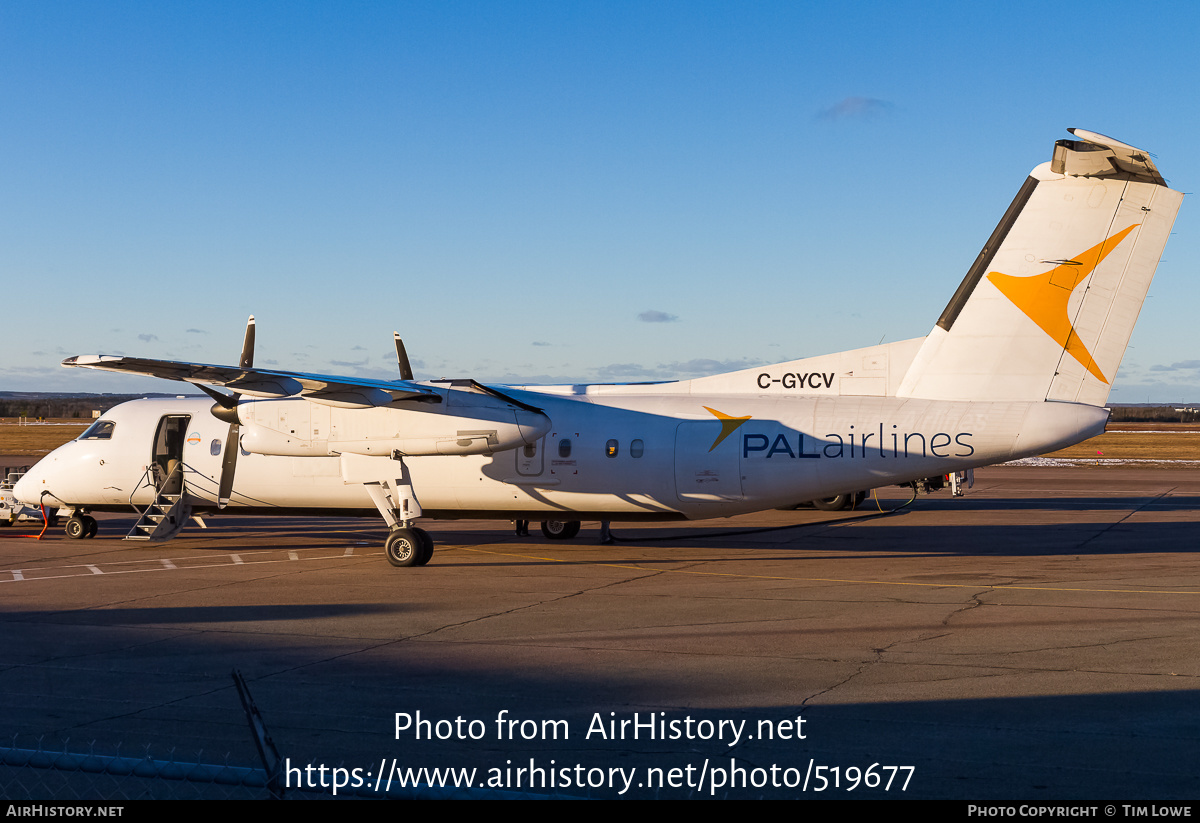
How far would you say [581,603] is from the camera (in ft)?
43.2

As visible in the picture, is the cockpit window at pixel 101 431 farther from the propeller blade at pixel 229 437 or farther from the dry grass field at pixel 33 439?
the dry grass field at pixel 33 439

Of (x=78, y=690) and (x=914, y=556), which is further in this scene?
(x=914, y=556)

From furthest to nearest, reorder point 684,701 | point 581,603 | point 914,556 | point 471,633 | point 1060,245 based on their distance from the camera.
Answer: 1. point 914,556
2. point 1060,245
3. point 581,603
4. point 471,633
5. point 684,701

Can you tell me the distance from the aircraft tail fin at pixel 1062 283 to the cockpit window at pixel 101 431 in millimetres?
16214

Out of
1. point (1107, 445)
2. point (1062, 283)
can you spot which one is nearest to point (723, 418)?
point (1062, 283)

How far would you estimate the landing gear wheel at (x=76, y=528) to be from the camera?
2108cm

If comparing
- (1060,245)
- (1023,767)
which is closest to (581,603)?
(1023,767)

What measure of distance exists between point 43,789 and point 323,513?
43.9 ft

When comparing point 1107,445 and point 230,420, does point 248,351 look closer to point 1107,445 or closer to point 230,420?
point 230,420

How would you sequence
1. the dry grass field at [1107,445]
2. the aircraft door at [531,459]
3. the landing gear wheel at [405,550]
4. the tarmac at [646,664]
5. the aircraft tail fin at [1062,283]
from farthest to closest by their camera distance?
the dry grass field at [1107,445], the aircraft door at [531,459], the landing gear wheel at [405,550], the aircraft tail fin at [1062,283], the tarmac at [646,664]

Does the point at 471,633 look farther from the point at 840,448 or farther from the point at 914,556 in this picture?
the point at 914,556

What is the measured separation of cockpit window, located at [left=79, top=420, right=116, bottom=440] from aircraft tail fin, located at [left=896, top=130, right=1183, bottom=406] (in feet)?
53.2

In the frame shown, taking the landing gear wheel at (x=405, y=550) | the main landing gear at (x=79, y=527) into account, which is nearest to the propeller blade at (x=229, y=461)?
the main landing gear at (x=79, y=527)

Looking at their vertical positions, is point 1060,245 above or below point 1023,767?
above
